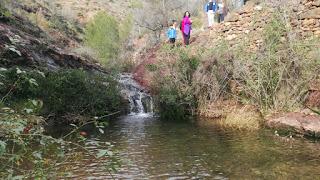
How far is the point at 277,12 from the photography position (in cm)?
1483

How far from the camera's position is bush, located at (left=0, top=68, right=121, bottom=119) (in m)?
14.2

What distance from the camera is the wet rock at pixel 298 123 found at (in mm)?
11734

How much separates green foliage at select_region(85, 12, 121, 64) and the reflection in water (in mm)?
17632

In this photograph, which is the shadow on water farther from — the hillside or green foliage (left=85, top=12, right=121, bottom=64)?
green foliage (left=85, top=12, right=121, bottom=64)

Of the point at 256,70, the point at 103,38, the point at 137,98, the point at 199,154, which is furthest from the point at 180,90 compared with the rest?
the point at 103,38

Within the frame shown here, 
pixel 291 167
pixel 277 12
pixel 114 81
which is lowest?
pixel 291 167

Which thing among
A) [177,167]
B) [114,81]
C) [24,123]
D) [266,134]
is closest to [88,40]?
[114,81]

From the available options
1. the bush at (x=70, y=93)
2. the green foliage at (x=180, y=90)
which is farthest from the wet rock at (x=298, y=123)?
the bush at (x=70, y=93)

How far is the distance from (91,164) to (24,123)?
5.64 m

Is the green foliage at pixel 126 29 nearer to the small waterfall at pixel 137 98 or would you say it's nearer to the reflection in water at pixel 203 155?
the small waterfall at pixel 137 98

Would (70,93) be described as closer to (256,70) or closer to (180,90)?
(180,90)

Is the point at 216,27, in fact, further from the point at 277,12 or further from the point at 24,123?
the point at 24,123

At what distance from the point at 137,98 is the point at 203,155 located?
9900mm

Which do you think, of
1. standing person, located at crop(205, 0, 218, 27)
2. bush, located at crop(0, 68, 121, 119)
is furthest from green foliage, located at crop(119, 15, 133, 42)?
bush, located at crop(0, 68, 121, 119)
